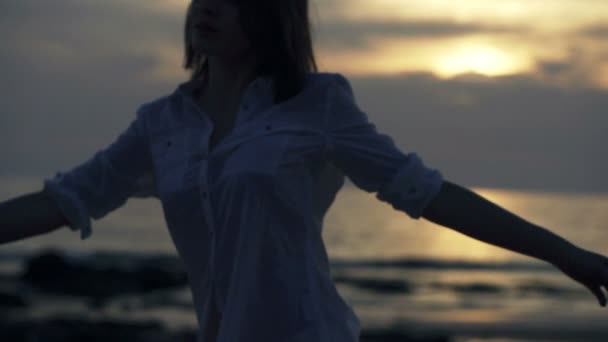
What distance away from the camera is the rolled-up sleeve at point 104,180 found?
3221 millimetres

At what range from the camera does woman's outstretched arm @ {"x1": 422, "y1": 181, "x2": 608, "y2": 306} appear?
Answer: 2.92 meters

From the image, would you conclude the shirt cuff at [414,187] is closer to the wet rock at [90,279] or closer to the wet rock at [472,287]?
the wet rock at [90,279]

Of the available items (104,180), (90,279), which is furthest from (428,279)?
(104,180)

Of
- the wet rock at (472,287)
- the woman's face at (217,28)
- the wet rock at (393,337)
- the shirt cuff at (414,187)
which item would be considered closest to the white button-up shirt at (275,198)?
the shirt cuff at (414,187)

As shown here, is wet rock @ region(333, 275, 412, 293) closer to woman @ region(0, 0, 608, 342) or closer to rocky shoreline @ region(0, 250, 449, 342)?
rocky shoreline @ region(0, 250, 449, 342)

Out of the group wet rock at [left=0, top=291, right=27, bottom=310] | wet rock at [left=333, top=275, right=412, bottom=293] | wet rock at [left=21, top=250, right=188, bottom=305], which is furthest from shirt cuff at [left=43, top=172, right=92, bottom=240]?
wet rock at [left=333, top=275, right=412, bottom=293]

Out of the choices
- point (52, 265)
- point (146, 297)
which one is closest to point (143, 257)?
point (52, 265)

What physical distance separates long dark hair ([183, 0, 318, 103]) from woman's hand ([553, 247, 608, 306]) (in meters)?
0.90

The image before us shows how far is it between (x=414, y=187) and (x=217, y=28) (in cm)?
74

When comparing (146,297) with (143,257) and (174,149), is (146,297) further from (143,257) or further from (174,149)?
(174,149)

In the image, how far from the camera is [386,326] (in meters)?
18.4

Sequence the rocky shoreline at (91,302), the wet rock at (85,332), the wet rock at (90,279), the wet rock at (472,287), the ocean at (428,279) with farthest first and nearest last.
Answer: the wet rock at (472,287) < the wet rock at (90,279) < the ocean at (428,279) < the rocky shoreline at (91,302) < the wet rock at (85,332)

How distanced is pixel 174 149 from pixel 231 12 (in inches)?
17.1

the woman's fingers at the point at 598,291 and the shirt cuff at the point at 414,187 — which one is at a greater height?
the shirt cuff at the point at 414,187
